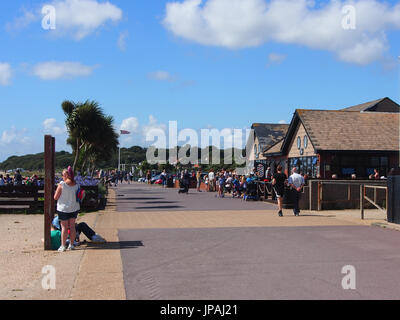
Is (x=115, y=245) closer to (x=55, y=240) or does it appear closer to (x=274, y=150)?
(x=55, y=240)

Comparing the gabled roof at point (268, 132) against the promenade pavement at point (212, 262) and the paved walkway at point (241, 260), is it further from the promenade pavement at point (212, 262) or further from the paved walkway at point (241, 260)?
the promenade pavement at point (212, 262)

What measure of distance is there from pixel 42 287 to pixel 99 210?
41.7 ft

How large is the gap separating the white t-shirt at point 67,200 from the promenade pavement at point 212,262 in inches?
32.6

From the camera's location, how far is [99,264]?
819 cm

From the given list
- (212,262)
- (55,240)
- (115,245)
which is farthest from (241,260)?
(55,240)

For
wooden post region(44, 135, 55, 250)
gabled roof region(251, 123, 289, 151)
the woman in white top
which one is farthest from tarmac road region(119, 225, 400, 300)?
gabled roof region(251, 123, 289, 151)

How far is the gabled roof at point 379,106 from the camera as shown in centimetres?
4300

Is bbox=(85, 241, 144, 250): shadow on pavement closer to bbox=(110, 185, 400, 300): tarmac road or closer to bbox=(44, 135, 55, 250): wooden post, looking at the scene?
bbox=(110, 185, 400, 300): tarmac road

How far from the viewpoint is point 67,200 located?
9.87 meters

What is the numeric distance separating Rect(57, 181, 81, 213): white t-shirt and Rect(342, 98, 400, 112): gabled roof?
3695 cm

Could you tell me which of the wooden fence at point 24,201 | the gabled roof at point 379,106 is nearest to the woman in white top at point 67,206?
the wooden fence at point 24,201

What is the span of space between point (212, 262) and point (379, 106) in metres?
39.1
